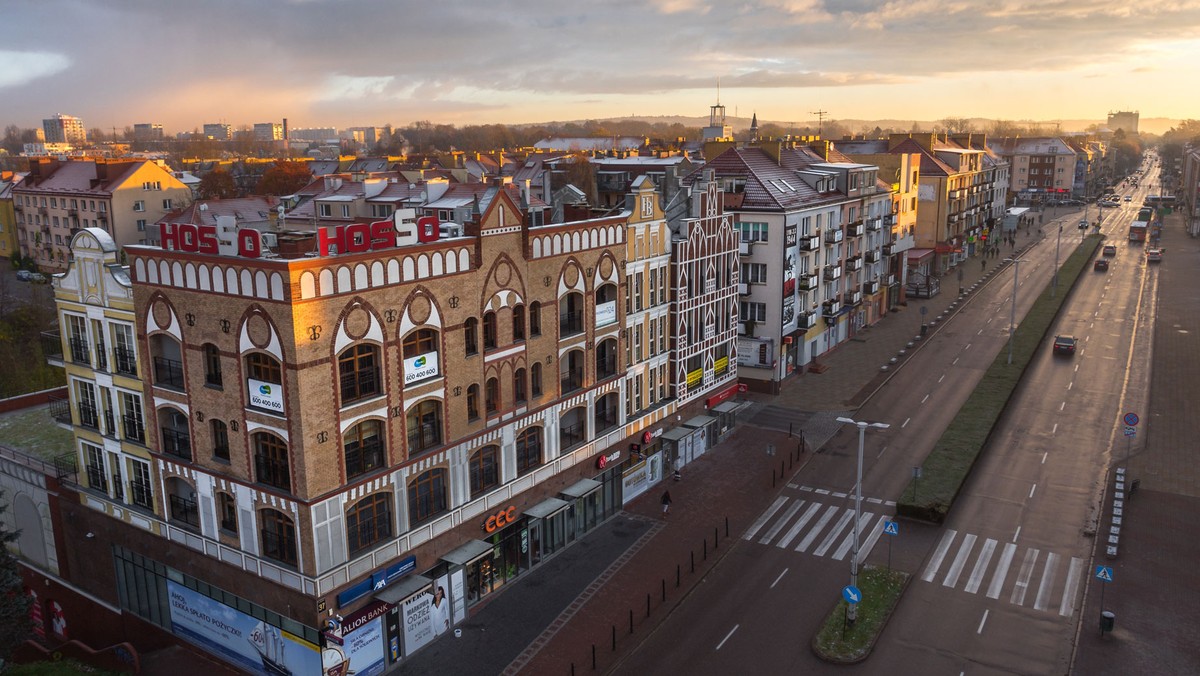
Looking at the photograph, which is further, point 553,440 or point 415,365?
point 553,440

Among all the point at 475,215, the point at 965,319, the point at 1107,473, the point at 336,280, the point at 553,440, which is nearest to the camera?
the point at 336,280

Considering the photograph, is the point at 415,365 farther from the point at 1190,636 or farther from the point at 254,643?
the point at 1190,636

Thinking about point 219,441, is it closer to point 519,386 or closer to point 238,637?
point 238,637

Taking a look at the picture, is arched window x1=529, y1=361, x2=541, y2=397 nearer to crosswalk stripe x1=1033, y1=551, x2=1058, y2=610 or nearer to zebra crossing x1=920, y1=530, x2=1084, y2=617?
zebra crossing x1=920, y1=530, x2=1084, y2=617

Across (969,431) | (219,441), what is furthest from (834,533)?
(219,441)

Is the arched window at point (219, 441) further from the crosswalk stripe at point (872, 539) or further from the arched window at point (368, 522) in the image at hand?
the crosswalk stripe at point (872, 539)

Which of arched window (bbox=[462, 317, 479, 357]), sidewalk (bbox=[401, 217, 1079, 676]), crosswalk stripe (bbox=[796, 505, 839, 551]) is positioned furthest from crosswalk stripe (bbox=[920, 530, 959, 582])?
arched window (bbox=[462, 317, 479, 357])

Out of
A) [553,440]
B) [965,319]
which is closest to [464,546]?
[553,440]
